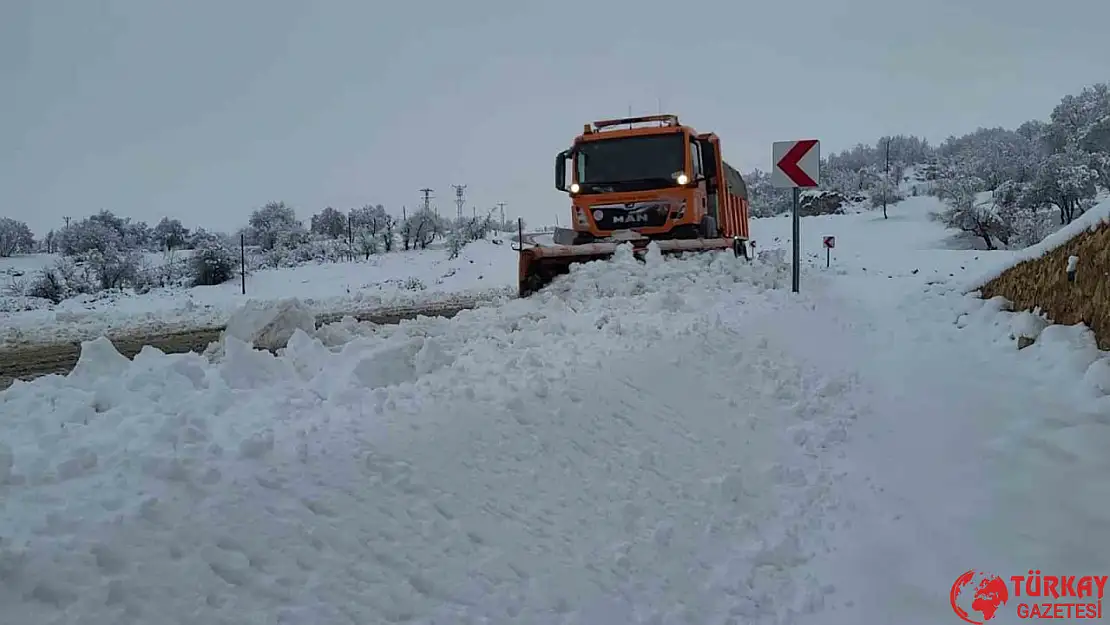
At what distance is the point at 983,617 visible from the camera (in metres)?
2.90

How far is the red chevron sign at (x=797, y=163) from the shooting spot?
9.09 m

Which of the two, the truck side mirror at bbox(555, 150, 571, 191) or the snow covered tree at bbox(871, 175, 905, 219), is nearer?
the truck side mirror at bbox(555, 150, 571, 191)

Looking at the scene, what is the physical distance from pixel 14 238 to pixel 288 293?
48.7 meters

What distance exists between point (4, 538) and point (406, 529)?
1227 mm

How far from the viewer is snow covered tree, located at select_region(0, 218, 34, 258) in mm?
58506

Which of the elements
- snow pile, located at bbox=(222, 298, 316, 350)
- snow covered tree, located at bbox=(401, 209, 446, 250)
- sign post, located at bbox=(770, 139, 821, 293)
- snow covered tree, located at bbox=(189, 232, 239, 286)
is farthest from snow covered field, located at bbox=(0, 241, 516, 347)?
snow covered tree, located at bbox=(401, 209, 446, 250)

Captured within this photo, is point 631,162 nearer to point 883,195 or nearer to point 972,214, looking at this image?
point 972,214

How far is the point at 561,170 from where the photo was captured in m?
11.9

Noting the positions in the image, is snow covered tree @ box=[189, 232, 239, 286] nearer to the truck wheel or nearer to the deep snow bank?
the truck wheel

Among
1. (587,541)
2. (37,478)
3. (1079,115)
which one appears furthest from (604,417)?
A: (1079,115)

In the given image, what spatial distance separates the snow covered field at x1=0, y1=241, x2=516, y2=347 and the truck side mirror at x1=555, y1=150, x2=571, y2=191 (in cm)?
380

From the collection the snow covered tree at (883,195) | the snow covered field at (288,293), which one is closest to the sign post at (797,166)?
the snow covered field at (288,293)

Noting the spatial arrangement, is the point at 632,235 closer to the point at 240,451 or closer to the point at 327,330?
the point at 327,330

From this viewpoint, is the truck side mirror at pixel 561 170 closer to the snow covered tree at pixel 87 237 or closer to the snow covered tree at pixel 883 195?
the snow covered tree at pixel 87 237
